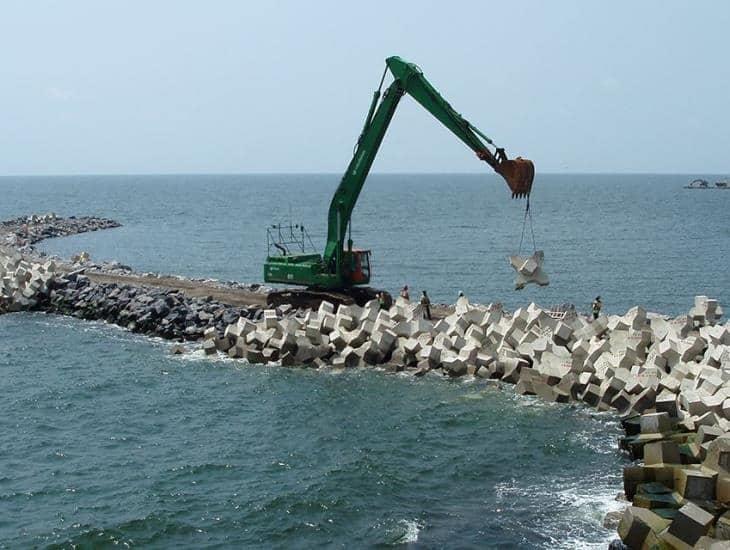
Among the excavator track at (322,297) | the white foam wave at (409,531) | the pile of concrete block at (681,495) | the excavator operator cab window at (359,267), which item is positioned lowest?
the white foam wave at (409,531)

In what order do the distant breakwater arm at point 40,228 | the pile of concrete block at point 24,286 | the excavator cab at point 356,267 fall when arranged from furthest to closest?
the distant breakwater arm at point 40,228 → the pile of concrete block at point 24,286 → the excavator cab at point 356,267

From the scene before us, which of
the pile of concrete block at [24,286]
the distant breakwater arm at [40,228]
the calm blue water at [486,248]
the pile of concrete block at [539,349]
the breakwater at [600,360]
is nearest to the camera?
the breakwater at [600,360]

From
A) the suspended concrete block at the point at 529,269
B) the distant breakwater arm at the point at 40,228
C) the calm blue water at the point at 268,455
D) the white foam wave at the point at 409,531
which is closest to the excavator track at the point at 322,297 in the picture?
the calm blue water at the point at 268,455

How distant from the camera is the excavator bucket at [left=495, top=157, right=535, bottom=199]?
2239 centimetres

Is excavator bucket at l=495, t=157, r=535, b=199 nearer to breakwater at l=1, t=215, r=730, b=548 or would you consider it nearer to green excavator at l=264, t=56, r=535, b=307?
green excavator at l=264, t=56, r=535, b=307

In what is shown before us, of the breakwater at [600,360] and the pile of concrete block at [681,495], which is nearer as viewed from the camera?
the pile of concrete block at [681,495]

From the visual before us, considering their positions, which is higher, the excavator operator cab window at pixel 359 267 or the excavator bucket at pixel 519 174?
the excavator bucket at pixel 519 174

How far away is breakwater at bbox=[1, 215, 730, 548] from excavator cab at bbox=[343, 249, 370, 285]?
135 cm

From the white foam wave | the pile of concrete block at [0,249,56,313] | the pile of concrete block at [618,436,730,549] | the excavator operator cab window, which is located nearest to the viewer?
the pile of concrete block at [618,436,730,549]

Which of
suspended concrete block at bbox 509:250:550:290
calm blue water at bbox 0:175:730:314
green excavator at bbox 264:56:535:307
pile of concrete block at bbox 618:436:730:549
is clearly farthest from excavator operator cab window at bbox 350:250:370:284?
pile of concrete block at bbox 618:436:730:549

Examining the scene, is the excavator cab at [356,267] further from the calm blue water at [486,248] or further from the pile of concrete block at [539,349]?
the calm blue water at [486,248]

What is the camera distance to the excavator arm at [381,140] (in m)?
22.7

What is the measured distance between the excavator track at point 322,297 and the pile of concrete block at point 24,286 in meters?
9.28

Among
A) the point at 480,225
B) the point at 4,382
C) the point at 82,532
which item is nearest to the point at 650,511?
the point at 82,532
